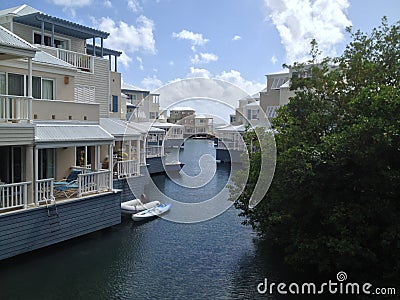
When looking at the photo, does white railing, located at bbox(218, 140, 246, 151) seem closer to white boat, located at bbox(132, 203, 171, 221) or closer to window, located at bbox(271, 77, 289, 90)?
window, located at bbox(271, 77, 289, 90)

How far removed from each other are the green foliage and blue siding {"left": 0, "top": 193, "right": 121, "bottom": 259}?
22.2 feet

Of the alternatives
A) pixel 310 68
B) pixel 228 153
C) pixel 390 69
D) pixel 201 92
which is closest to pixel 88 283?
pixel 201 92

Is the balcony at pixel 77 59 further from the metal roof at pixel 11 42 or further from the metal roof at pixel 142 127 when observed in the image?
the metal roof at pixel 11 42

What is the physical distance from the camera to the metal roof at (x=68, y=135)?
14.2 m

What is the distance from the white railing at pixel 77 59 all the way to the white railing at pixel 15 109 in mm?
7465

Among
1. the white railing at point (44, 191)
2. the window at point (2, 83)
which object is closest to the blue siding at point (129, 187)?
the white railing at point (44, 191)

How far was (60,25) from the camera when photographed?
21.0m

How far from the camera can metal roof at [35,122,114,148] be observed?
14.2 metres

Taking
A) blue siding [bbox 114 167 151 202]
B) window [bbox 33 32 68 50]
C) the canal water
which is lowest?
the canal water

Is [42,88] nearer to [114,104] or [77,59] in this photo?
[77,59]

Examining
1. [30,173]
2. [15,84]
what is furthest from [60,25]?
[30,173]

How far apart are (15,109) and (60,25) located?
365 inches

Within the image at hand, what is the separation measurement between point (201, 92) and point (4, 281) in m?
7.67


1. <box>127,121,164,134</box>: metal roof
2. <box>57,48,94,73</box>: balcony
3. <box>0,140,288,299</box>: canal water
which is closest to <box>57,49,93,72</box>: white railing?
<box>57,48,94,73</box>: balcony
